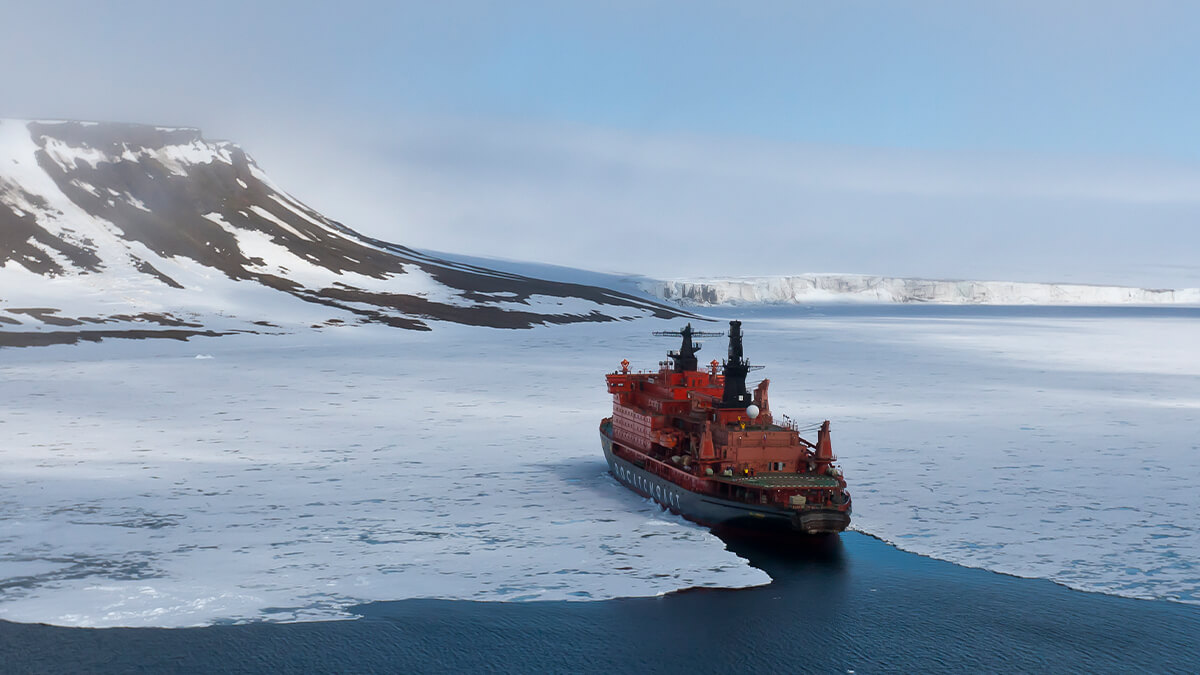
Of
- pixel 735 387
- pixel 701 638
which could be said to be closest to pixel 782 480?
pixel 735 387

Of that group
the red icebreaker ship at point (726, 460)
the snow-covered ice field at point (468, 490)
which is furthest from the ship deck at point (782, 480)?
the snow-covered ice field at point (468, 490)

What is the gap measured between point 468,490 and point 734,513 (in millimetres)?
10497

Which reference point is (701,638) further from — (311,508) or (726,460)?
(311,508)

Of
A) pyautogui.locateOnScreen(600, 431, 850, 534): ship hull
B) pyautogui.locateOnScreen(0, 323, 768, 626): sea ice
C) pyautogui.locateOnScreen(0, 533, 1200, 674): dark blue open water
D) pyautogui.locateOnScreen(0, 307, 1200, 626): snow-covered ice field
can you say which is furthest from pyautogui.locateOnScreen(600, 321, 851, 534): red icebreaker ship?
pyautogui.locateOnScreen(0, 533, 1200, 674): dark blue open water

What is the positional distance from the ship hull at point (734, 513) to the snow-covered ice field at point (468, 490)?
89 cm

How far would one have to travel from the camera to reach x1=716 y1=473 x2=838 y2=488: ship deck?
29781 millimetres

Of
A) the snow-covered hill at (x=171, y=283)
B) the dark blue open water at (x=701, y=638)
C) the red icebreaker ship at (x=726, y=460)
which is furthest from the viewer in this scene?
the snow-covered hill at (x=171, y=283)

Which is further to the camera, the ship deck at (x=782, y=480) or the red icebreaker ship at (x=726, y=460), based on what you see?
the ship deck at (x=782, y=480)

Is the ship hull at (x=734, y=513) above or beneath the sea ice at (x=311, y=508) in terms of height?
above

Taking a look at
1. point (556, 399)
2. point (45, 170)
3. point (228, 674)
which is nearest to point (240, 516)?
point (228, 674)

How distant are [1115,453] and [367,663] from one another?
34.2 metres

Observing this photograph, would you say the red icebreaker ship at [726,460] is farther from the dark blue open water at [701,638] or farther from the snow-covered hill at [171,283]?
the snow-covered hill at [171,283]

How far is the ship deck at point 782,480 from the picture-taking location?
2978 centimetres

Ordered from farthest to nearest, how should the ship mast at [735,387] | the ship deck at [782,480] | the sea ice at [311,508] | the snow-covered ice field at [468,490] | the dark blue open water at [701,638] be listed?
the ship mast at [735,387] → the ship deck at [782,480] → the snow-covered ice field at [468,490] → the sea ice at [311,508] → the dark blue open water at [701,638]
